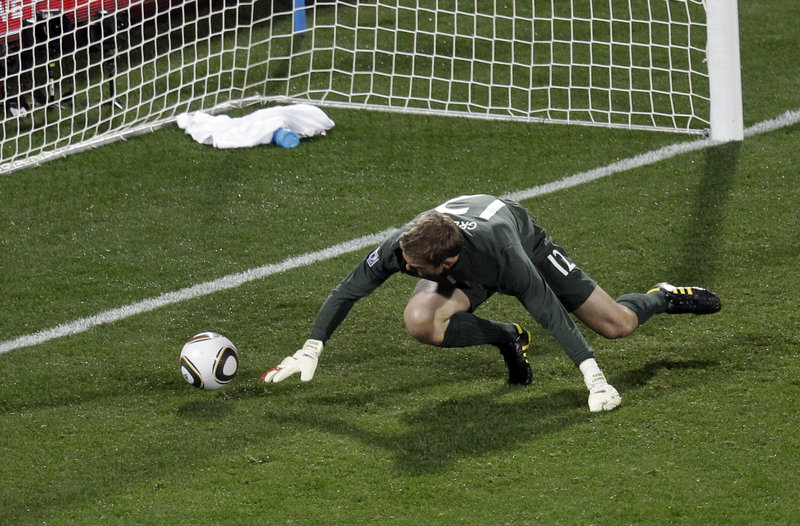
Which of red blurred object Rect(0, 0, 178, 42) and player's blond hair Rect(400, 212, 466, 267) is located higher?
player's blond hair Rect(400, 212, 466, 267)

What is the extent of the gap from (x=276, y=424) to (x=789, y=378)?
249 cm

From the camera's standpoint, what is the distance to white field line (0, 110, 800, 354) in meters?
6.30

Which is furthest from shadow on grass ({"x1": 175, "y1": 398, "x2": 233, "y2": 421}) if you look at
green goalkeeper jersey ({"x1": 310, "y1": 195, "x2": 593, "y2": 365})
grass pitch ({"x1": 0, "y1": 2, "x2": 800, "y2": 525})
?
green goalkeeper jersey ({"x1": 310, "y1": 195, "x2": 593, "y2": 365})

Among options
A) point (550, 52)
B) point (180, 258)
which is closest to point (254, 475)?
point (180, 258)

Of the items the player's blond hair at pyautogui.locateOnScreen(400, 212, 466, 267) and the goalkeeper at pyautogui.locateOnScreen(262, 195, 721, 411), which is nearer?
the player's blond hair at pyautogui.locateOnScreen(400, 212, 466, 267)

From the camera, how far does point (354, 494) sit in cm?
468

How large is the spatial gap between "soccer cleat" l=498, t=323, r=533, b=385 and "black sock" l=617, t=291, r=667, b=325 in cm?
55

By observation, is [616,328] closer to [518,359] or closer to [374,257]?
[518,359]

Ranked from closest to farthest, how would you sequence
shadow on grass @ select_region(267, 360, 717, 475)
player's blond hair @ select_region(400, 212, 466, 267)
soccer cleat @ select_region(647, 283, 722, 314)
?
player's blond hair @ select_region(400, 212, 466, 267)
shadow on grass @ select_region(267, 360, 717, 475)
soccer cleat @ select_region(647, 283, 722, 314)

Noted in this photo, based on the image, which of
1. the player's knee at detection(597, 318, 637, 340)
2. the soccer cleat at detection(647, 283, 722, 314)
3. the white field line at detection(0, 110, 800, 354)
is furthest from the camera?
the white field line at detection(0, 110, 800, 354)

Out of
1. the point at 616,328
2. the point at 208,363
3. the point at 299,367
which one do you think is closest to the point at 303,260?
the point at 208,363

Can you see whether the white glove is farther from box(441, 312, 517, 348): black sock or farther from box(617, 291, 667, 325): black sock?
box(617, 291, 667, 325): black sock

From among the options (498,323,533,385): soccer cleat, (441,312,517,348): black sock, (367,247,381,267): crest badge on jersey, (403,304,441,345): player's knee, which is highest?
(367,247,381,267): crest badge on jersey

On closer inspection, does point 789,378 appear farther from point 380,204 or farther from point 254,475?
point 380,204
